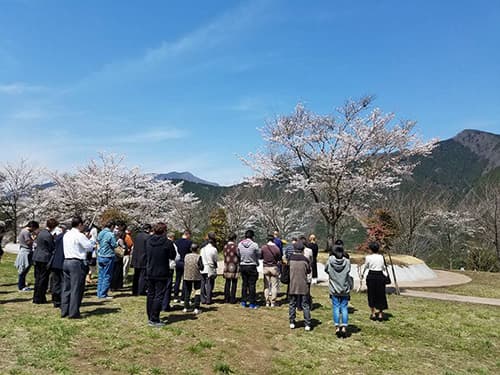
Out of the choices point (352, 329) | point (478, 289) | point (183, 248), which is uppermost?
point (183, 248)

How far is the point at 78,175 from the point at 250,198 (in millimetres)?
14973

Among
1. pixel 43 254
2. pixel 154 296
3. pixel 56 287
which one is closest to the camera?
pixel 154 296

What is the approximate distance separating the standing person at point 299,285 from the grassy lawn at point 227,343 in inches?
13.3

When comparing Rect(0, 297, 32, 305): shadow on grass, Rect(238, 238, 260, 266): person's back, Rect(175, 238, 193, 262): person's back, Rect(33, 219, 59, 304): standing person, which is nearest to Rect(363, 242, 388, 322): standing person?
Rect(238, 238, 260, 266): person's back

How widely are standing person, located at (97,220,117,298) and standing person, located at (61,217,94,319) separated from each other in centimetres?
155

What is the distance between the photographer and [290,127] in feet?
70.4

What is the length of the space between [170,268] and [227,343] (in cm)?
217

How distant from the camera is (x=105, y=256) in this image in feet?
30.6

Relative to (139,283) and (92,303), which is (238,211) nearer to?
(139,283)

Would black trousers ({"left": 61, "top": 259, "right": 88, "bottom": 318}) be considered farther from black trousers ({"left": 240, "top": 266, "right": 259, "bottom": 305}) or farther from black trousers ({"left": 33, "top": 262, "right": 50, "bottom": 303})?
black trousers ({"left": 240, "top": 266, "right": 259, "bottom": 305})

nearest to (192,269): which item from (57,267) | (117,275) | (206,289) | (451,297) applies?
(206,289)

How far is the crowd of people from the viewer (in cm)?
748

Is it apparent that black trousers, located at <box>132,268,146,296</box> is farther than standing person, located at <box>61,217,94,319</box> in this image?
Yes

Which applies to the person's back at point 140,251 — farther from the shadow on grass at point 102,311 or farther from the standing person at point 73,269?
the standing person at point 73,269
